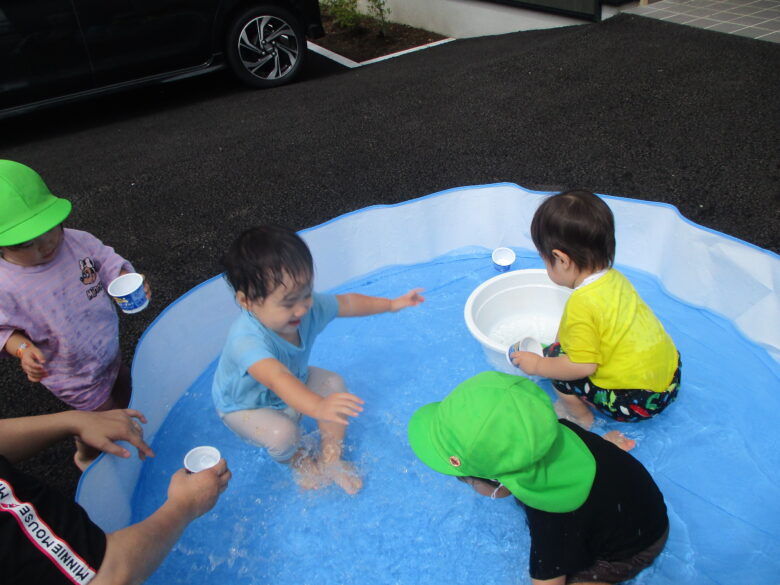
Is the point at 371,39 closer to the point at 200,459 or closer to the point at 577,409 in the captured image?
the point at 577,409

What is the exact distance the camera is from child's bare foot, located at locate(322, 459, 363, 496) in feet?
6.77

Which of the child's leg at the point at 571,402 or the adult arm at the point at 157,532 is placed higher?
the adult arm at the point at 157,532

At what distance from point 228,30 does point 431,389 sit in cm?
383

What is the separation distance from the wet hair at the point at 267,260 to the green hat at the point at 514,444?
0.58 m

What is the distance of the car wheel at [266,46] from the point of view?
191 inches

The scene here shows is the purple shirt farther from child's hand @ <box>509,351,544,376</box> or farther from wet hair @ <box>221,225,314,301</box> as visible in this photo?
child's hand @ <box>509,351,544,376</box>

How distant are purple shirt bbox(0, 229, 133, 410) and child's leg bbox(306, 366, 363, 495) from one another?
73 centimetres

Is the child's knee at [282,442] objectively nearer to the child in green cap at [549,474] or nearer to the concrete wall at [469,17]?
the child in green cap at [549,474]

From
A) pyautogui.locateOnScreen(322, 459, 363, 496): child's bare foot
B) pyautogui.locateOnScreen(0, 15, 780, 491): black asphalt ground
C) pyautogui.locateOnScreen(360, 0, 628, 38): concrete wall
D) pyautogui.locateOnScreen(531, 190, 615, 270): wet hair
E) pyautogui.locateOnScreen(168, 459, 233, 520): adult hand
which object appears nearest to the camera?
pyautogui.locateOnScreen(168, 459, 233, 520): adult hand

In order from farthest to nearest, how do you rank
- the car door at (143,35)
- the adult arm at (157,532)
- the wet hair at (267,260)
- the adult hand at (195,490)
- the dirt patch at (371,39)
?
1. the dirt patch at (371,39)
2. the car door at (143,35)
3. the wet hair at (267,260)
4. the adult hand at (195,490)
5. the adult arm at (157,532)

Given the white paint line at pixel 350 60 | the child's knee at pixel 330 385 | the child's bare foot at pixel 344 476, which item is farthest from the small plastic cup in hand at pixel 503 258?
the white paint line at pixel 350 60

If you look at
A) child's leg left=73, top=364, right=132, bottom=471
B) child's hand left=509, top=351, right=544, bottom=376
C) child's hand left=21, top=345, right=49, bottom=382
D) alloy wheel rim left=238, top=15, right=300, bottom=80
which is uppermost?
alloy wheel rim left=238, top=15, right=300, bottom=80

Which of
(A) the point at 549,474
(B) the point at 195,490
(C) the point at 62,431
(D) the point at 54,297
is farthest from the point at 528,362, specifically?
(D) the point at 54,297

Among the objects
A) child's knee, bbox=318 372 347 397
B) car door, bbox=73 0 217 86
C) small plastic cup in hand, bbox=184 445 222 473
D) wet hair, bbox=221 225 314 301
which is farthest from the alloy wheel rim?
small plastic cup in hand, bbox=184 445 222 473
